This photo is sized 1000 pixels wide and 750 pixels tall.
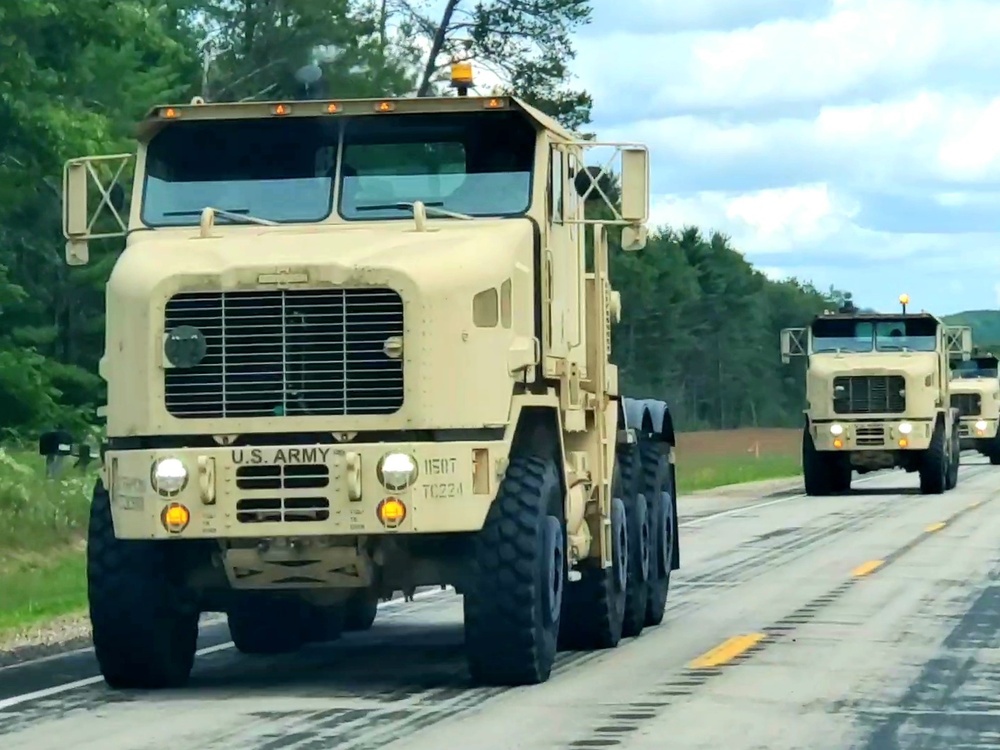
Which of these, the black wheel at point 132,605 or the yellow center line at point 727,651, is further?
the yellow center line at point 727,651

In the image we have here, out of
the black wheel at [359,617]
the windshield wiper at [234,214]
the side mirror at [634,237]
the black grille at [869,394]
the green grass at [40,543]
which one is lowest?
the black wheel at [359,617]

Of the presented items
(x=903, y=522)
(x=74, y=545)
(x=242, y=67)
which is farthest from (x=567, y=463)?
(x=242, y=67)

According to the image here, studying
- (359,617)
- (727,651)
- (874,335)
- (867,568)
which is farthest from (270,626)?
(874,335)

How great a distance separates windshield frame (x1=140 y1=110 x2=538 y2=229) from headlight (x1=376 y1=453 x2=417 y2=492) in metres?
1.71

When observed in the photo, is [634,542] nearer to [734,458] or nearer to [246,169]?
[246,169]

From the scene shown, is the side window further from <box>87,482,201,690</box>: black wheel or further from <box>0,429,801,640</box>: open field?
<box>0,429,801,640</box>: open field

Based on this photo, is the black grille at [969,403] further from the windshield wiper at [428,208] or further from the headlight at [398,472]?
the headlight at [398,472]

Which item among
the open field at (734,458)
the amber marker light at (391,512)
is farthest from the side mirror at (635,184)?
the open field at (734,458)

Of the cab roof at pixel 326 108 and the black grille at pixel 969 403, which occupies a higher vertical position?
the cab roof at pixel 326 108

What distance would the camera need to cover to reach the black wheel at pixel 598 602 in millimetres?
14391

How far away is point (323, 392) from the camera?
11898mm

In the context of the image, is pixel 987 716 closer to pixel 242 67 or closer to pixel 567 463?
pixel 567 463

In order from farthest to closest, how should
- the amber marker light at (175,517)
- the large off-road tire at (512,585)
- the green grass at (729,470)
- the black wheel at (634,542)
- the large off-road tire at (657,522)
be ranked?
the green grass at (729,470), the large off-road tire at (657,522), the black wheel at (634,542), the large off-road tire at (512,585), the amber marker light at (175,517)

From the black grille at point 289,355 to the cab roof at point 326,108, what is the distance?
1.43 meters
